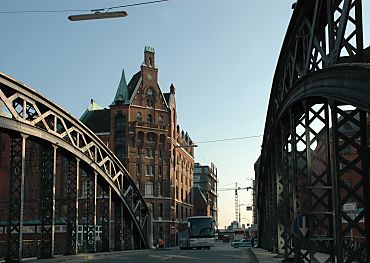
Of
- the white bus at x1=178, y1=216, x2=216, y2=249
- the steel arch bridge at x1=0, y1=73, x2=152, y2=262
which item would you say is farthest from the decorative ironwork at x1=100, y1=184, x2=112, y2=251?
the white bus at x1=178, y1=216, x2=216, y2=249

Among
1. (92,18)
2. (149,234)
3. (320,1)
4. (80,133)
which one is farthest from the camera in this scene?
(149,234)

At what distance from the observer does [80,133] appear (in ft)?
112

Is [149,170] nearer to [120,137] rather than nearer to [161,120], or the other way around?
[120,137]

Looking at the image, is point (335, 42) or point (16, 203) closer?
point (335, 42)

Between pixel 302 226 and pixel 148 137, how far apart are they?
235 ft

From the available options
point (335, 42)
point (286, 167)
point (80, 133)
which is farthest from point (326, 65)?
point (80, 133)

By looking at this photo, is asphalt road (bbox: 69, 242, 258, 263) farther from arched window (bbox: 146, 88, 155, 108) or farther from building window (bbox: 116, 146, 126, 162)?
arched window (bbox: 146, 88, 155, 108)

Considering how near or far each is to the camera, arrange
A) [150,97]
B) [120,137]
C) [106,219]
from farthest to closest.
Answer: [150,97], [120,137], [106,219]

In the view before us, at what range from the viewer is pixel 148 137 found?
8594 centimetres

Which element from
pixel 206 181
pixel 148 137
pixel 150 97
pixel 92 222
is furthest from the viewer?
pixel 206 181

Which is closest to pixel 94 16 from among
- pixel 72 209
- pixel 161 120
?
pixel 72 209

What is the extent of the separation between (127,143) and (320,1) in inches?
2823

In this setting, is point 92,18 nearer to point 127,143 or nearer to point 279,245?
point 279,245

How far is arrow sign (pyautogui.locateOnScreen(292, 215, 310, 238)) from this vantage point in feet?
48.5
